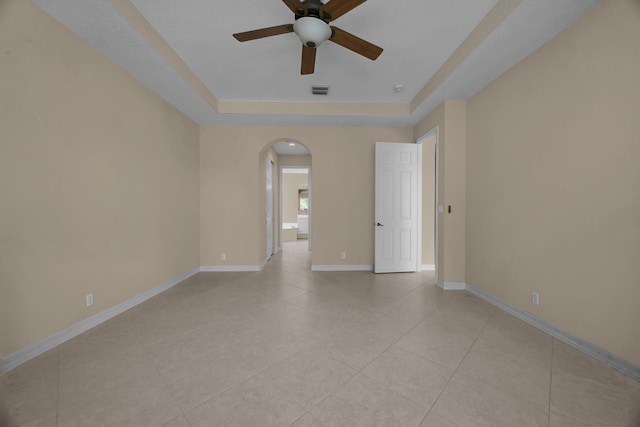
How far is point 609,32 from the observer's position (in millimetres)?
1745

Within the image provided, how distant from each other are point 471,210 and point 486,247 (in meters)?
0.55

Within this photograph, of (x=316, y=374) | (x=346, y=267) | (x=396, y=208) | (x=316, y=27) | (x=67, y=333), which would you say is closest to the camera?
(x=316, y=374)

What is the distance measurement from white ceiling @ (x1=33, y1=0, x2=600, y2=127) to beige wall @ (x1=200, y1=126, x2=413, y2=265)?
1.72 ft

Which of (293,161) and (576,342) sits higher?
(293,161)

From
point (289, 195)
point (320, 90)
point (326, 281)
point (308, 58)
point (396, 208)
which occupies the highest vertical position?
point (320, 90)

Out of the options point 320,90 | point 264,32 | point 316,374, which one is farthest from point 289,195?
point 316,374

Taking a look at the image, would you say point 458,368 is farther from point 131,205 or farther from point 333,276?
point 131,205

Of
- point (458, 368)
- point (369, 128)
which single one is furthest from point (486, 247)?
point (369, 128)

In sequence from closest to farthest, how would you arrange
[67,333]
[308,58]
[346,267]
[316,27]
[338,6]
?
[338,6]
[316,27]
[67,333]
[308,58]
[346,267]

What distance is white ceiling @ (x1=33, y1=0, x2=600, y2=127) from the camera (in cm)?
197

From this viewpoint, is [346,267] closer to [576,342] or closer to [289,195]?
[576,342]

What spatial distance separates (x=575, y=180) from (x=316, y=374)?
261cm

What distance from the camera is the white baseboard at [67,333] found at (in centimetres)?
166

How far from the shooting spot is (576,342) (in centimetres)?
194
